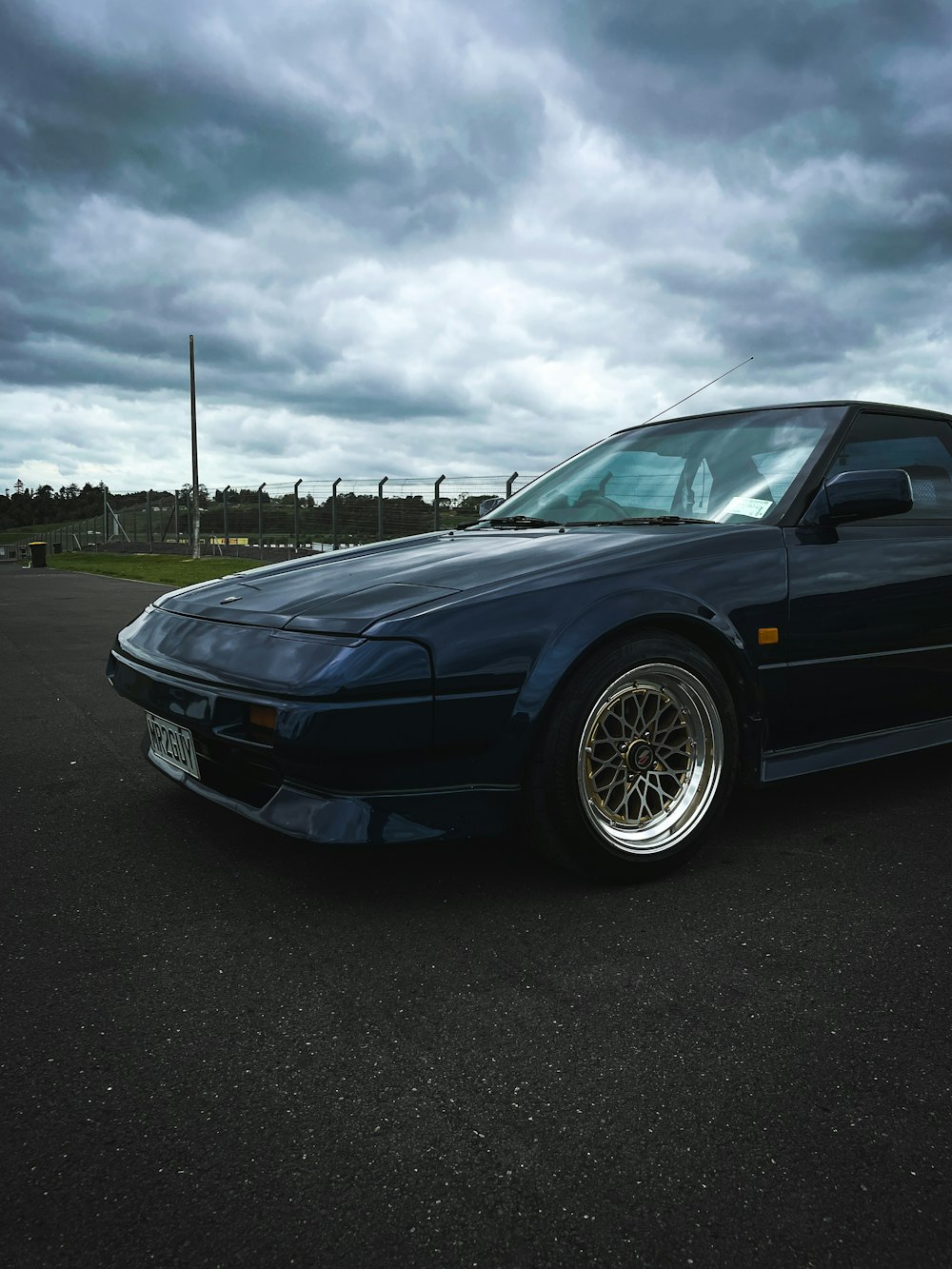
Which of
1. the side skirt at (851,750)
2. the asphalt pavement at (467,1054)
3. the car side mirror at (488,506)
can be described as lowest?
the asphalt pavement at (467,1054)

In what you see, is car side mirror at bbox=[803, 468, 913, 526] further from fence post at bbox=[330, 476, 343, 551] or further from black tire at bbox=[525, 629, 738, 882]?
fence post at bbox=[330, 476, 343, 551]

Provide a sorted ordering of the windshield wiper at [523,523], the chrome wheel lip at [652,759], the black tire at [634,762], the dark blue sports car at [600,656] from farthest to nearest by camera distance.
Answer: the windshield wiper at [523,523] → the chrome wheel lip at [652,759] → the black tire at [634,762] → the dark blue sports car at [600,656]

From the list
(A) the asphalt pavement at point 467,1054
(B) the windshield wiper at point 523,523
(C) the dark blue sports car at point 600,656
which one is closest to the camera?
(A) the asphalt pavement at point 467,1054

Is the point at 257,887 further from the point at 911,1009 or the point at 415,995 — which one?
the point at 911,1009

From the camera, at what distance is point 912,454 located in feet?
11.6

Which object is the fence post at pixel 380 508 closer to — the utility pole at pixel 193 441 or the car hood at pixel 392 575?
the utility pole at pixel 193 441

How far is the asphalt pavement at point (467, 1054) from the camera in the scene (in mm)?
1331

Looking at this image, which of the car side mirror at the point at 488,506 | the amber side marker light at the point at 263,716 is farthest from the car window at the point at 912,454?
the amber side marker light at the point at 263,716

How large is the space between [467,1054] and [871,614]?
6.60 ft

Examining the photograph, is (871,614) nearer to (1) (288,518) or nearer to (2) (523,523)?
(2) (523,523)

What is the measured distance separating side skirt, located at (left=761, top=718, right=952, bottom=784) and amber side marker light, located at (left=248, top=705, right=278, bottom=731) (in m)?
1.48

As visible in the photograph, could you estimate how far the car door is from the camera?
2889 mm

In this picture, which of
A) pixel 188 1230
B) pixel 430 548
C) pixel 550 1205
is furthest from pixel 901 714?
pixel 188 1230

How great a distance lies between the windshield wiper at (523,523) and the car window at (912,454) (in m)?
0.97
